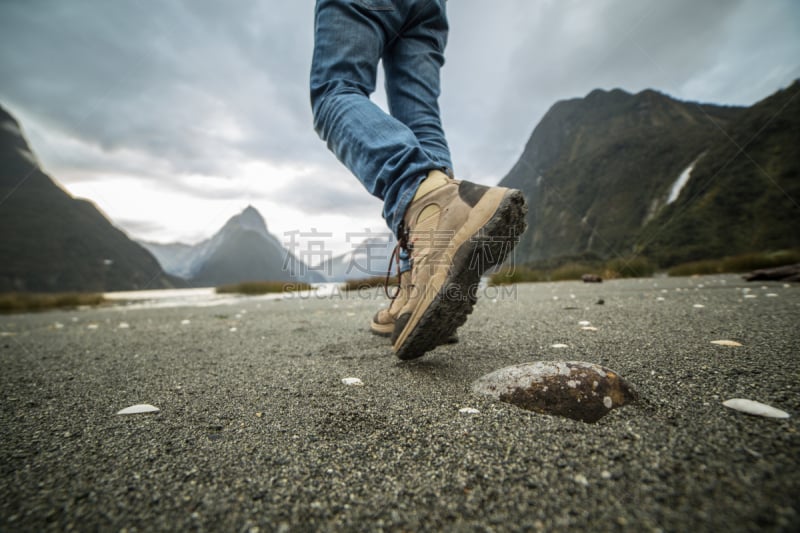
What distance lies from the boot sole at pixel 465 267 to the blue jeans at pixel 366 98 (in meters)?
0.36

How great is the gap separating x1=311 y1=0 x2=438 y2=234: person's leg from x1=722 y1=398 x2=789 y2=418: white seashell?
3.88ft

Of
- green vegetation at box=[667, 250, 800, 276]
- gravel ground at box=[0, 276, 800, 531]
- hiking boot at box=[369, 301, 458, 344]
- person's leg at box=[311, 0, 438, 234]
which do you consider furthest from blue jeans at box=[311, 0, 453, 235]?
green vegetation at box=[667, 250, 800, 276]

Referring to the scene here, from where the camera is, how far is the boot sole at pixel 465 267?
1202 millimetres

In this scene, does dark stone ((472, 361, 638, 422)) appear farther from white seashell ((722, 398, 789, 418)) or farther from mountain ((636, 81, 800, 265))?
mountain ((636, 81, 800, 265))

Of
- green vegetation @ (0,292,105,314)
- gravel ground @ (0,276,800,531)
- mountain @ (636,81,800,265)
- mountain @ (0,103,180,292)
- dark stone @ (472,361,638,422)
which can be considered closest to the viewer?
gravel ground @ (0,276,800,531)

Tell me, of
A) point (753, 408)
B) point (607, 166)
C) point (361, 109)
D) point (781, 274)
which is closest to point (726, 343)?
point (753, 408)

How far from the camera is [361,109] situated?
1.42m

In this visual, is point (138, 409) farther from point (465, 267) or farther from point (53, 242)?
point (53, 242)

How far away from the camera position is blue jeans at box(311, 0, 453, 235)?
138 cm

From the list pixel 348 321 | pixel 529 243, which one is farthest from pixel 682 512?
pixel 529 243

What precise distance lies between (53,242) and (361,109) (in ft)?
304

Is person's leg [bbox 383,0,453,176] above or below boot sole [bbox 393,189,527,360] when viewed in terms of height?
above

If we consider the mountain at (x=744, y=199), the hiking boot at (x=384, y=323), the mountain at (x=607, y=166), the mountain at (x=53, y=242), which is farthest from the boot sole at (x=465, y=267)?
the mountain at (x=53, y=242)

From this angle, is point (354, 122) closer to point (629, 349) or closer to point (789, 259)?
point (629, 349)
